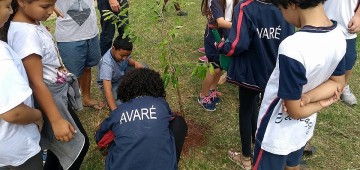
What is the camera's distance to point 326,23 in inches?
62.4

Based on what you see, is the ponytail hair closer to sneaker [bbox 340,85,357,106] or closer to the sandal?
the sandal

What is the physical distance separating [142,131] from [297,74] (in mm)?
872

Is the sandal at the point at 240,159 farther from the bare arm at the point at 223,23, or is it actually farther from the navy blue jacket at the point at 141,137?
the bare arm at the point at 223,23

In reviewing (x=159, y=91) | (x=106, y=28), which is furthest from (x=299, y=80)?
(x=106, y=28)

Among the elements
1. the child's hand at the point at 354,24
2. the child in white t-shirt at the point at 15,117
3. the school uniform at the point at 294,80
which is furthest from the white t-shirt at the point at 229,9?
the child in white t-shirt at the point at 15,117

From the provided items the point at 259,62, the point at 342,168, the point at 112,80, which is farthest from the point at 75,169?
the point at 342,168

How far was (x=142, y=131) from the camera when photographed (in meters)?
1.86

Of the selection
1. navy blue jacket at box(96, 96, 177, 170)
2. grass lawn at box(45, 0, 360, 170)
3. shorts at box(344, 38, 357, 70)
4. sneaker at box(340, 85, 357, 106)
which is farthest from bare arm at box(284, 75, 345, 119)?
sneaker at box(340, 85, 357, 106)

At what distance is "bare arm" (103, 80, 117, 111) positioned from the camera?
9.94ft

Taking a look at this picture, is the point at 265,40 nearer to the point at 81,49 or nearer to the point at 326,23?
the point at 326,23

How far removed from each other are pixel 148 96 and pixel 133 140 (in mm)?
298

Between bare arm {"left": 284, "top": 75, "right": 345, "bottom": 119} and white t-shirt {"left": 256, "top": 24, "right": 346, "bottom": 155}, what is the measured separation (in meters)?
0.03

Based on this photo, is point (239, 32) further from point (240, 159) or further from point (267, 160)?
point (240, 159)

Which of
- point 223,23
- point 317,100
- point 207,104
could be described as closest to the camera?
point 317,100
